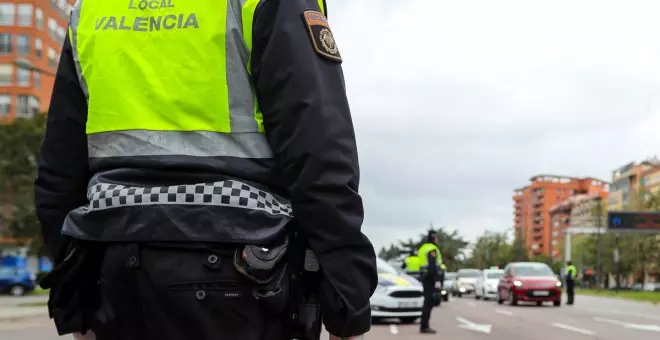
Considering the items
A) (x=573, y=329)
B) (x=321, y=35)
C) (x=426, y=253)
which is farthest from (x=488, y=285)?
(x=321, y=35)

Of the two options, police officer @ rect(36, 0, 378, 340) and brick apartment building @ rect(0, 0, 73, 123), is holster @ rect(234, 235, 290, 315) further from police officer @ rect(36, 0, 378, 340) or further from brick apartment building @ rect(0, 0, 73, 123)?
brick apartment building @ rect(0, 0, 73, 123)

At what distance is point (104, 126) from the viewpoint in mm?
2211

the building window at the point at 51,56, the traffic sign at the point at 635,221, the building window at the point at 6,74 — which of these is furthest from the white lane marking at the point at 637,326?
the building window at the point at 51,56

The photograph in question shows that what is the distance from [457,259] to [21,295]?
94.7 metres

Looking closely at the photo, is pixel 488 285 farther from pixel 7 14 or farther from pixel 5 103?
pixel 7 14

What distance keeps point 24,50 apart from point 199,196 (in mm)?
70532

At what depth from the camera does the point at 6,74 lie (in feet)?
225

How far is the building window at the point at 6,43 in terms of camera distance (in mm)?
67688

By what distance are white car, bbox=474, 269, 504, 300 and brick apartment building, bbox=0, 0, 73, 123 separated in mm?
40844

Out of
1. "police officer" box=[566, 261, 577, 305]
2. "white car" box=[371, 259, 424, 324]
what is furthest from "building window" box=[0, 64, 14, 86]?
"white car" box=[371, 259, 424, 324]

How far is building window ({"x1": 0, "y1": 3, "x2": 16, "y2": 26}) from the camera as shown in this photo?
67938 millimetres

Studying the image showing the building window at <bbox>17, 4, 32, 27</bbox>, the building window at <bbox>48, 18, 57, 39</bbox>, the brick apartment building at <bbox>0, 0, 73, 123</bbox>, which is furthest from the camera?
the building window at <bbox>48, 18, 57, 39</bbox>

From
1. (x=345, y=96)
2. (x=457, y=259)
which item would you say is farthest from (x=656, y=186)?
(x=345, y=96)

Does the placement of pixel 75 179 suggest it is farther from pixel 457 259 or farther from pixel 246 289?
pixel 457 259
